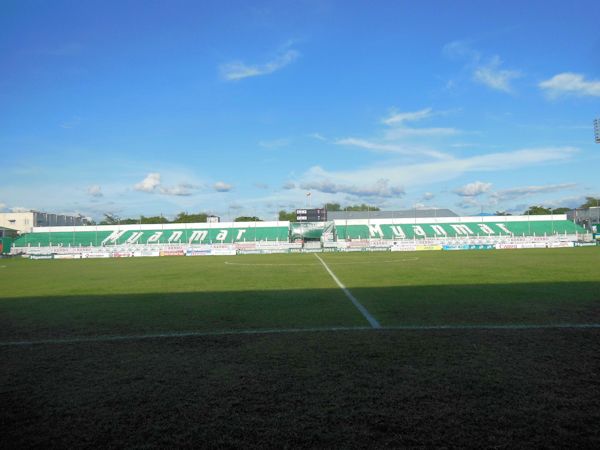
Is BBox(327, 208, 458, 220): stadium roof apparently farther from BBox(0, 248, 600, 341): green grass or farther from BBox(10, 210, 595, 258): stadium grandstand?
BBox(0, 248, 600, 341): green grass

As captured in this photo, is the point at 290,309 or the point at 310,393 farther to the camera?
the point at 290,309

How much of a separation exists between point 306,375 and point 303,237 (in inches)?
2167

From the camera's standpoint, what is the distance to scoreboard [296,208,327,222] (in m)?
57.9

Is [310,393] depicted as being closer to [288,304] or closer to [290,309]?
[290,309]

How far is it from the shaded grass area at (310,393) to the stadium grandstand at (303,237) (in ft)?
146

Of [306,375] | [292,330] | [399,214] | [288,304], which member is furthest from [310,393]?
[399,214]

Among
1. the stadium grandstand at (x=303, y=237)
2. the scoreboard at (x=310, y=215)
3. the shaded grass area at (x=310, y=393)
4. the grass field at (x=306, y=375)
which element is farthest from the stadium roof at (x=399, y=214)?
the shaded grass area at (x=310, y=393)

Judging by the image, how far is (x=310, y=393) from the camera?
4.55m

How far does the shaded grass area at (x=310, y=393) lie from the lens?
3.62 meters

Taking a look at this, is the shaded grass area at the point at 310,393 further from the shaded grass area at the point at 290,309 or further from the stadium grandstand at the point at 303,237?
the stadium grandstand at the point at 303,237

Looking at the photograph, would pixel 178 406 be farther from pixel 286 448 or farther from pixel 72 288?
pixel 72 288

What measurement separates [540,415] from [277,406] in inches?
92.9

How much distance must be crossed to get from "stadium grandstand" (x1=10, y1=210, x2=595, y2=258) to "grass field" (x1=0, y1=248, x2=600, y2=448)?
1651 inches

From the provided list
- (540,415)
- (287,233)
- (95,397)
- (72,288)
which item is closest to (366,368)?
(540,415)
